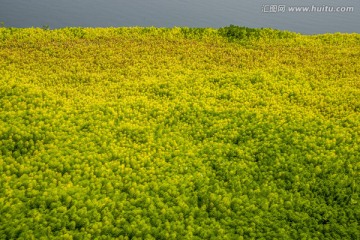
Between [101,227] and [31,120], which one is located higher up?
[31,120]

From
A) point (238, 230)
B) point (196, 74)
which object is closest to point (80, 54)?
point (196, 74)

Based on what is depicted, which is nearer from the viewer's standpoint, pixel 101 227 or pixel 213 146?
pixel 101 227

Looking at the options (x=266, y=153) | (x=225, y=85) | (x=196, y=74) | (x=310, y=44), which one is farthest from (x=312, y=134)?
(x=310, y=44)

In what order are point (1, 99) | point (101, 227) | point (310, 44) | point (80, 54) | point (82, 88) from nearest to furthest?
1. point (101, 227)
2. point (1, 99)
3. point (82, 88)
4. point (80, 54)
5. point (310, 44)

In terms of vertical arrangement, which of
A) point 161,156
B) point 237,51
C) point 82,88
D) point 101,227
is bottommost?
point 101,227

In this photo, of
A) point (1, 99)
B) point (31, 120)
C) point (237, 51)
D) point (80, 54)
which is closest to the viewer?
point (31, 120)

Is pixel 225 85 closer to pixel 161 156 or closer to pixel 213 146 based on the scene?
pixel 213 146

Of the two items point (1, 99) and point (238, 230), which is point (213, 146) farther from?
point (1, 99)
